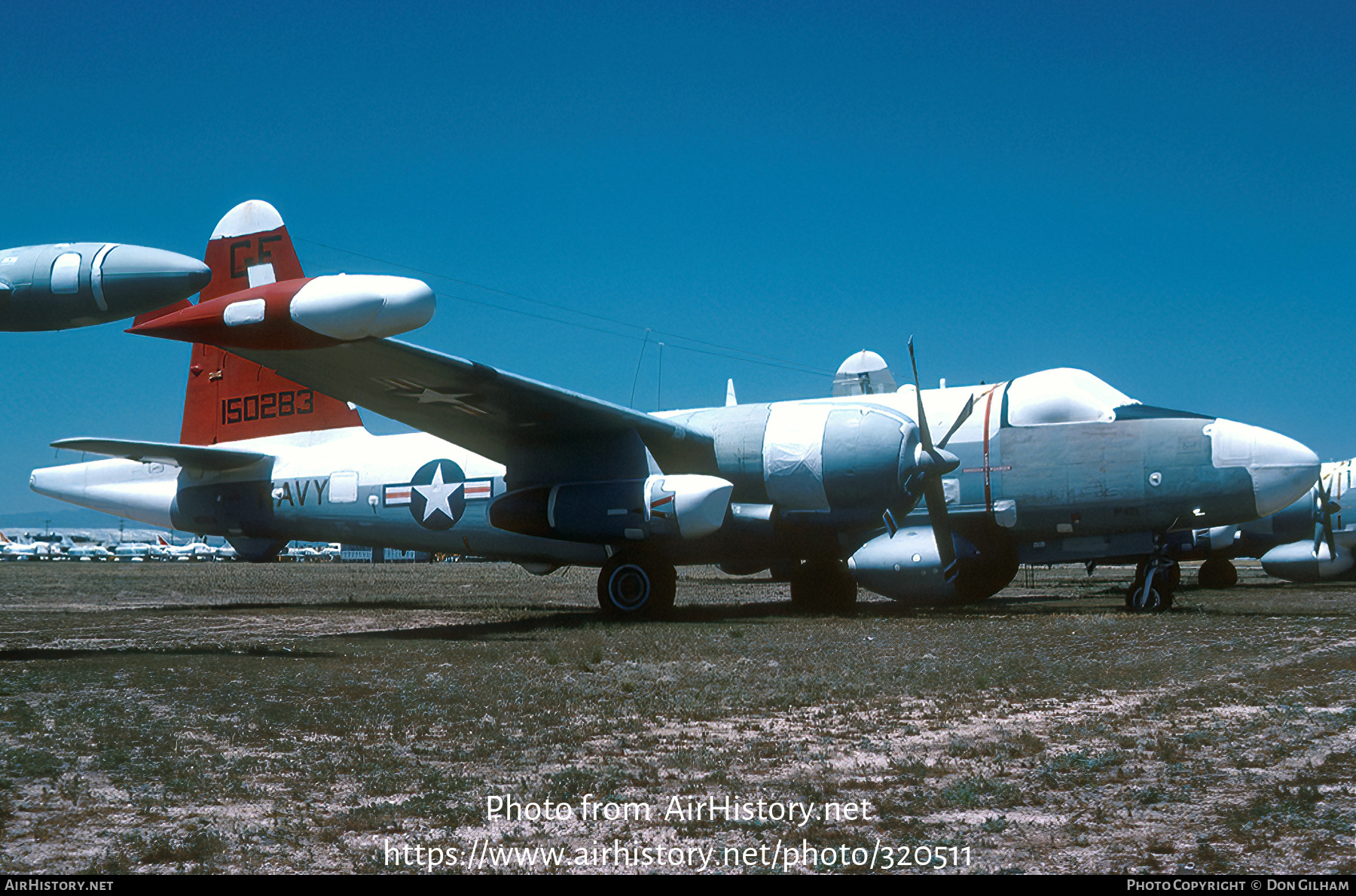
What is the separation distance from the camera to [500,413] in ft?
50.7

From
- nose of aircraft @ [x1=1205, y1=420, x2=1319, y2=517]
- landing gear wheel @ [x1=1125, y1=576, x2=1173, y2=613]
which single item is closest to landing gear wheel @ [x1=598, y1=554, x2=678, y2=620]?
landing gear wheel @ [x1=1125, y1=576, x2=1173, y2=613]

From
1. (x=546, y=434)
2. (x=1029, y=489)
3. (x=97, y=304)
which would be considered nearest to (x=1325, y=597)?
(x=1029, y=489)

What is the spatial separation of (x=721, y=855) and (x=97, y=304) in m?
8.13

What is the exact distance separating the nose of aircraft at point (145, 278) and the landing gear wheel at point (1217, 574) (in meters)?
25.8

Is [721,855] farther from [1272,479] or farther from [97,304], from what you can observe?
[1272,479]

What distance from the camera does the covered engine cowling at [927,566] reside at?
15.1 meters

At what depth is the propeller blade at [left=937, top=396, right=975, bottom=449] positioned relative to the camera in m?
15.8

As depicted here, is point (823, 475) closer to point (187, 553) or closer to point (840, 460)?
point (840, 460)

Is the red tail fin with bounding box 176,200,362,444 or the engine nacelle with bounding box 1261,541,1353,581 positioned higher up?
the red tail fin with bounding box 176,200,362,444

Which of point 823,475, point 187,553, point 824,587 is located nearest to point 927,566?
point 823,475

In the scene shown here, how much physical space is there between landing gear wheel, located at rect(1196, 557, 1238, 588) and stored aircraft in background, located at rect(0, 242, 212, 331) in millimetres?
26163

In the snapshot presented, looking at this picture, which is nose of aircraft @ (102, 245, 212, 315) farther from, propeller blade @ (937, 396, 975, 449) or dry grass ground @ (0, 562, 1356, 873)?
propeller blade @ (937, 396, 975, 449)

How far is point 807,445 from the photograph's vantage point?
14938mm

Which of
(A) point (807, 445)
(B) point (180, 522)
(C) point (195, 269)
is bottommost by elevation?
(B) point (180, 522)
